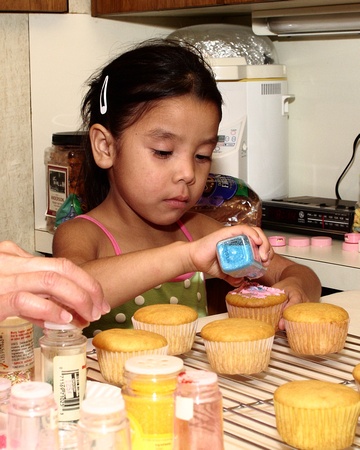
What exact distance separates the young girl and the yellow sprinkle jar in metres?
0.48

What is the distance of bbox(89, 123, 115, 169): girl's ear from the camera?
4.64ft

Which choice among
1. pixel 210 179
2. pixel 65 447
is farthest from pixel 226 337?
pixel 210 179

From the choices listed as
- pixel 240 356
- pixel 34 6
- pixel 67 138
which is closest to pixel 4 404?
pixel 240 356

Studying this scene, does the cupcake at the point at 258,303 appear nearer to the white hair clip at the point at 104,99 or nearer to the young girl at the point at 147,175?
the young girl at the point at 147,175

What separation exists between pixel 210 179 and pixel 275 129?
427 millimetres

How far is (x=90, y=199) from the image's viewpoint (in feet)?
5.32

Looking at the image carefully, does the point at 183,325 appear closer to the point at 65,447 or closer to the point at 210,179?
the point at 65,447

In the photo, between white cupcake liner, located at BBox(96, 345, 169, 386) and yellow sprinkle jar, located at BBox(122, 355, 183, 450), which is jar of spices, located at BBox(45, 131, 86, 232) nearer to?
white cupcake liner, located at BBox(96, 345, 169, 386)

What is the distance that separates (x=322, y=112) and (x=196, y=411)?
1797 millimetres

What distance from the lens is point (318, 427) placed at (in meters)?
0.70

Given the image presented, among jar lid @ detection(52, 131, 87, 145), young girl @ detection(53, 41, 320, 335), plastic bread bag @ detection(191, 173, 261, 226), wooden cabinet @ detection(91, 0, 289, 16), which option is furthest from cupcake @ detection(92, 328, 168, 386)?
wooden cabinet @ detection(91, 0, 289, 16)

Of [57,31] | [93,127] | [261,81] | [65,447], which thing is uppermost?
[57,31]

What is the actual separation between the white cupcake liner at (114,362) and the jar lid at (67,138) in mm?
1143

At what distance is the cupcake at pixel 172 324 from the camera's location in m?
0.96
